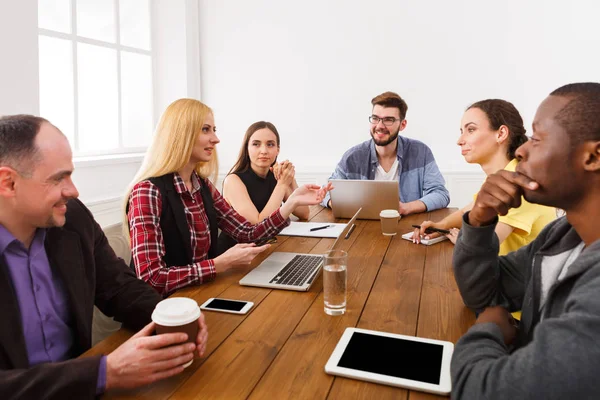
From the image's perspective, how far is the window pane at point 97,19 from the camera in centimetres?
350

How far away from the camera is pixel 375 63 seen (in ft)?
Answer: 13.3

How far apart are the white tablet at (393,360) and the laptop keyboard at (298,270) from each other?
38 cm

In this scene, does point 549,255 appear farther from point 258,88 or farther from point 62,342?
point 258,88

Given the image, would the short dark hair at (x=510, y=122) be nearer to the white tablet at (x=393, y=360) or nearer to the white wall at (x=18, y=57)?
the white tablet at (x=393, y=360)

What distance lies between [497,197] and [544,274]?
19 cm

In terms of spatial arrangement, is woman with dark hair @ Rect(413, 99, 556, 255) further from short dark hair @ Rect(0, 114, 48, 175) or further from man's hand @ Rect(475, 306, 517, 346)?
short dark hair @ Rect(0, 114, 48, 175)

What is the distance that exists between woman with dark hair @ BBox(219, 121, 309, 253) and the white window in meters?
1.45

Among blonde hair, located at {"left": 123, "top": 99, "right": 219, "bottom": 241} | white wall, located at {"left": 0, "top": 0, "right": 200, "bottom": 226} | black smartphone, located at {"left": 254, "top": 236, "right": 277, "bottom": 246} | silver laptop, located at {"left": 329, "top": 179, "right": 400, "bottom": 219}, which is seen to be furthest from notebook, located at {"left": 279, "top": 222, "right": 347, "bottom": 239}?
white wall, located at {"left": 0, "top": 0, "right": 200, "bottom": 226}

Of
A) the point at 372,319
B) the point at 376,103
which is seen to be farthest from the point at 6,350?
the point at 376,103

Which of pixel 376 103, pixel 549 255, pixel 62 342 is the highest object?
pixel 376 103

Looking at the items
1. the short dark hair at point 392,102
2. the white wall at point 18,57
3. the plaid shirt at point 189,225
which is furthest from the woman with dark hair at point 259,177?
the white wall at point 18,57

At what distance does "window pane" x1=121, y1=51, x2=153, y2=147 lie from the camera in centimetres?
402

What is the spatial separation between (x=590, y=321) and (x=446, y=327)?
48 cm

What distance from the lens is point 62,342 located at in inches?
46.1
